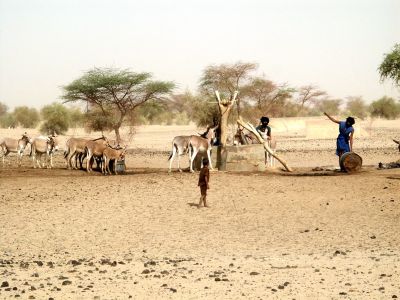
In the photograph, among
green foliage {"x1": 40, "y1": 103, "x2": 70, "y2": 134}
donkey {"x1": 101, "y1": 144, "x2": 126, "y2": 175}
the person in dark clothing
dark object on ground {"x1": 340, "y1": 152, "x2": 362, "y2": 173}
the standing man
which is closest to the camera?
the standing man

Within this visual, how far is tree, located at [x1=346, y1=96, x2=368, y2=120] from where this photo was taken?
93.4 m

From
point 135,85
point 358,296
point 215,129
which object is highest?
point 135,85

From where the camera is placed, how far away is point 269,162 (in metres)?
24.5

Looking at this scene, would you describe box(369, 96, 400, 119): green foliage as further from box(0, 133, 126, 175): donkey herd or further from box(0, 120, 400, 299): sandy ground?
box(0, 120, 400, 299): sandy ground

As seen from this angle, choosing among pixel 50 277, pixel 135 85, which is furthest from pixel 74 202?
pixel 135 85

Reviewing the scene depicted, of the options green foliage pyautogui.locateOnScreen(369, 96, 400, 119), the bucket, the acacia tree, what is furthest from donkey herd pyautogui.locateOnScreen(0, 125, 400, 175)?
green foliage pyautogui.locateOnScreen(369, 96, 400, 119)

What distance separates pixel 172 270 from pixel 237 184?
8.42 metres

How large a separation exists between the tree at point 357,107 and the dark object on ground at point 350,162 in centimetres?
7037

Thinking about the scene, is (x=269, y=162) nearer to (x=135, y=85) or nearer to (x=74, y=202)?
(x=74, y=202)

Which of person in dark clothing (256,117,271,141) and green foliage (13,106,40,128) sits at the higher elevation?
green foliage (13,106,40,128)

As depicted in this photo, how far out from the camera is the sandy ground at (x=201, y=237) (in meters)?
8.26

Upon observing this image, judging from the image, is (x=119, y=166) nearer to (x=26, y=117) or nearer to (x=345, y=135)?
(x=345, y=135)

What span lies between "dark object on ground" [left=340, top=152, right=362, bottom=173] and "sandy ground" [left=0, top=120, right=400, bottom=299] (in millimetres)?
310

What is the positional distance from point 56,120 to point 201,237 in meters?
50.2
